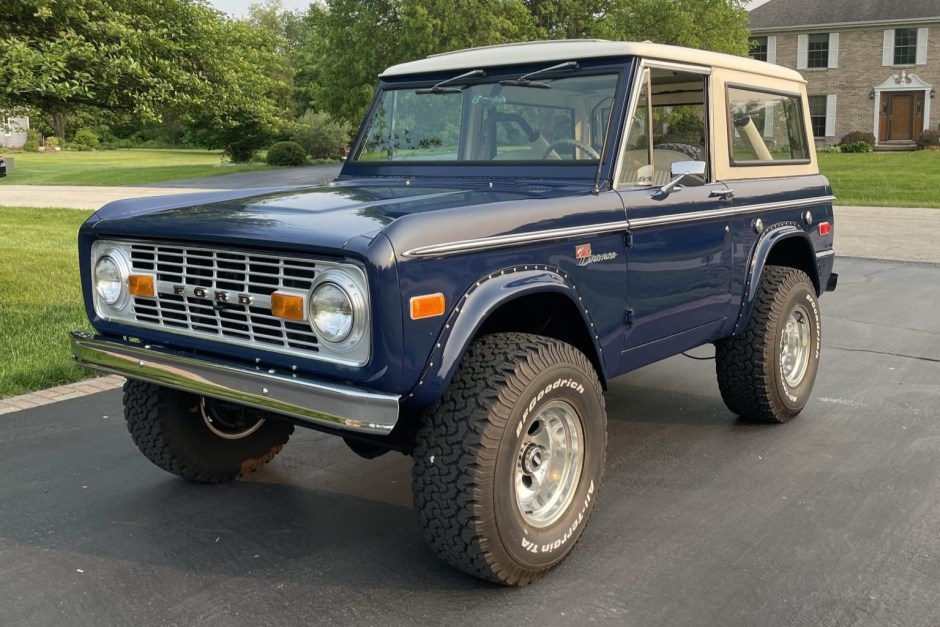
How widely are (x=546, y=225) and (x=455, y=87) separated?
1494mm

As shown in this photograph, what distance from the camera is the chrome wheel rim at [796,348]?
17.6ft

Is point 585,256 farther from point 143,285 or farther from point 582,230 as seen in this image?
point 143,285

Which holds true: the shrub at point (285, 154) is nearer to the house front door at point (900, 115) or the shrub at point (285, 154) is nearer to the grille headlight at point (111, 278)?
the house front door at point (900, 115)

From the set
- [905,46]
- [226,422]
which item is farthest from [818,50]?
[226,422]

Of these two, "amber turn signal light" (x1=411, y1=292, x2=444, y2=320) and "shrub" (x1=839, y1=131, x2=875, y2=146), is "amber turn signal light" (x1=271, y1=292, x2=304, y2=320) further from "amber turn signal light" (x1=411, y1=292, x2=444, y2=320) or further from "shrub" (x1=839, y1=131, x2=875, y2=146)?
"shrub" (x1=839, y1=131, x2=875, y2=146)

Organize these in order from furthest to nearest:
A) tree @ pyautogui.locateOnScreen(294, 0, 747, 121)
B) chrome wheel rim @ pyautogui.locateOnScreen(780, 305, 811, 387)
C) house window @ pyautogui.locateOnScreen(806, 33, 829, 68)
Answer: house window @ pyautogui.locateOnScreen(806, 33, 829, 68) < tree @ pyautogui.locateOnScreen(294, 0, 747, 121) < chrome wheel rim @ pyautogui.locateOnScreen(780, 305, 811, 387)

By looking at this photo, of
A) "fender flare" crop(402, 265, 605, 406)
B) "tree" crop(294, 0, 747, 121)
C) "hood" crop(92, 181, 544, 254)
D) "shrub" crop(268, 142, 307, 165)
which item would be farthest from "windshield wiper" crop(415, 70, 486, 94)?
"shrub" crop(268, 142, 307, 165)

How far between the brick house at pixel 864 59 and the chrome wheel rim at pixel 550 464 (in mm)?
40457

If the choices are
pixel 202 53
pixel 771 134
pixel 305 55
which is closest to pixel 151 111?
pixel 202 53

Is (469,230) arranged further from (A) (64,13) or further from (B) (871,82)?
(B) (871,82)

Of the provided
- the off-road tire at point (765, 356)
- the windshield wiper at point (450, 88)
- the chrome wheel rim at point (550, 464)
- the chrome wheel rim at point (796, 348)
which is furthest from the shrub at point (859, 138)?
the chrome wheel rim at point (550, 464)

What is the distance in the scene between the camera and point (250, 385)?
3.19m

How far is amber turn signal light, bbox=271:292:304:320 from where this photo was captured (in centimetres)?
310

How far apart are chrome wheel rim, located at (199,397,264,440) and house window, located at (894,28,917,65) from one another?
41.6 meters
